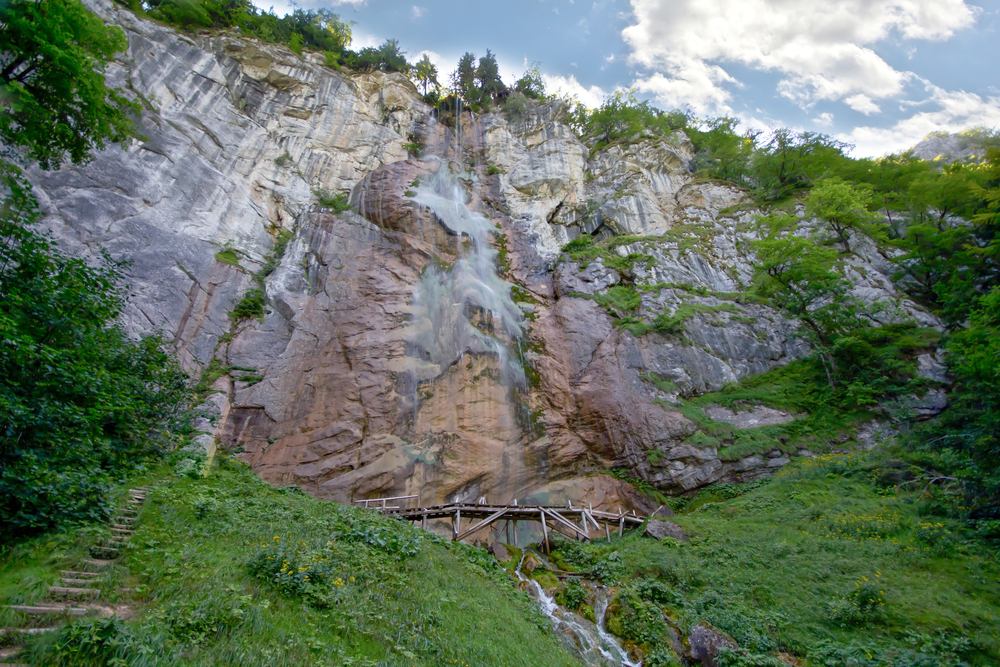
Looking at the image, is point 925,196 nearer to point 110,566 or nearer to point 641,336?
point 641,336

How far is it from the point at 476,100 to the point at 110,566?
34.6 m

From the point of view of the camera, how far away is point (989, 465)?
331 inches

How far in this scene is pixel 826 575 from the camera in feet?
28.9

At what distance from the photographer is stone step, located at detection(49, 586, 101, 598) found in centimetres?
422

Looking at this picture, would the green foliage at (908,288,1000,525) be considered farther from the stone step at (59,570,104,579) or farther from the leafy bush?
the stone step at (59,570,104,579)

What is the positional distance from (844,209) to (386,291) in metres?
Result: 23.1

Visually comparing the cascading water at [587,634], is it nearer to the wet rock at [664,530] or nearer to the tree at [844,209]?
the wet rock at [664,530]

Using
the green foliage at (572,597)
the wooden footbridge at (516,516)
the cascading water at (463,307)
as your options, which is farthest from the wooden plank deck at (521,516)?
the cascading water at (463,307)

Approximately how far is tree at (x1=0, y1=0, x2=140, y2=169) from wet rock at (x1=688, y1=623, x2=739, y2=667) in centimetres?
1341

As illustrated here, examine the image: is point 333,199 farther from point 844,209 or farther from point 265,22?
point 844,209

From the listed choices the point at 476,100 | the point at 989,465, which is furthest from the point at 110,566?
the point at 476,100

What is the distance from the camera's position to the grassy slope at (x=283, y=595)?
4141 millimetres

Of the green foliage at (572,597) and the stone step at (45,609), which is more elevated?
the stone step at (45,609)

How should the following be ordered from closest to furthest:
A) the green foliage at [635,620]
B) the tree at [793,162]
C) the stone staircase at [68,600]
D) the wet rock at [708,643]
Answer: the stone staircase at [68,600]
the wet rock at [708,643]
the green foliage at [635,620]
the tree at [793,162]
